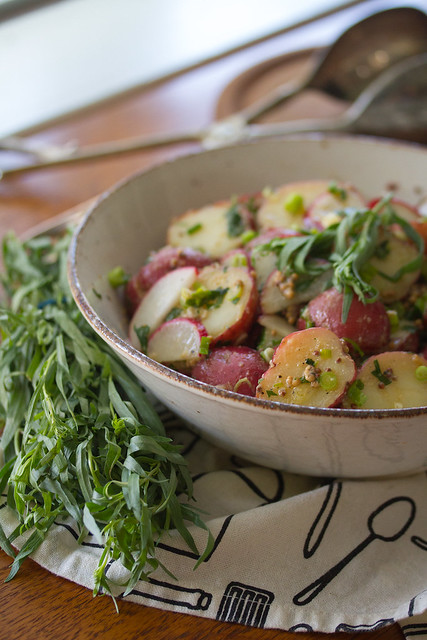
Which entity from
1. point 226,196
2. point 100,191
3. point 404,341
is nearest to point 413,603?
point 404,341

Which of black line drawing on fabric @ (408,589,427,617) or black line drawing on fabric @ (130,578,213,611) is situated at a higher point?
black line drawing on fabric @ (130,578,213,611)

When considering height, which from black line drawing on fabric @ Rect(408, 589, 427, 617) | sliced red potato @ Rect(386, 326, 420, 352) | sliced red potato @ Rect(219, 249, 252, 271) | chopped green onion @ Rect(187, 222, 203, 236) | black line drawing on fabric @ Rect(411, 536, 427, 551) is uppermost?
chopped green onion @ Rect(187, 222, 203, 236)

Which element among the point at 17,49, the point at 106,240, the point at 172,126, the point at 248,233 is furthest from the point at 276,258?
the point at 17,49

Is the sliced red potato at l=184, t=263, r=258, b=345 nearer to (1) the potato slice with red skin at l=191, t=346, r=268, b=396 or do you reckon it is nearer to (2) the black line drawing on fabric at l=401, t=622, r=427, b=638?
(1) the potato slice with red skin at l=191, t=346, r=268, b=396

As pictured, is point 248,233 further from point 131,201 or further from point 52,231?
point 52,231

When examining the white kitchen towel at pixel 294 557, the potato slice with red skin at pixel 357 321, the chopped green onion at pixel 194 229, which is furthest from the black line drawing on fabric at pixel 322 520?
the chopped green onion at pixel 194 229

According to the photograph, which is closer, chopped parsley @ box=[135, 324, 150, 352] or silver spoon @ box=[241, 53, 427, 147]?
chopped parsley @ box=[135, 324, 150, 352]

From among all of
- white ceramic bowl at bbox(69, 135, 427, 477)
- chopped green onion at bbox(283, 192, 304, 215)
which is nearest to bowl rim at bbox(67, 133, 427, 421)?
white ceramic bowl at bbox(69, 135, 427, 477)
